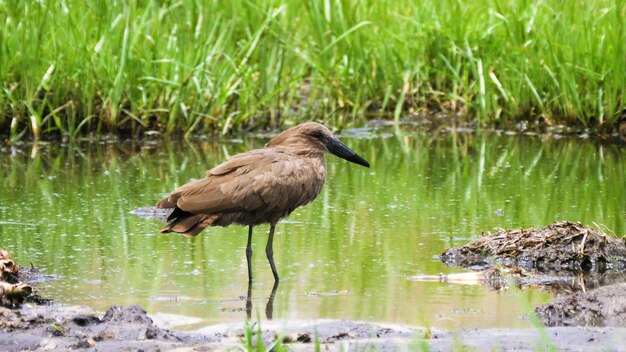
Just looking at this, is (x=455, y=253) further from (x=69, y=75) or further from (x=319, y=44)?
(x=319, y=44)

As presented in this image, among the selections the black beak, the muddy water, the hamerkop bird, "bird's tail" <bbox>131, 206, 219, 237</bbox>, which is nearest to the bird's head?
the black beak

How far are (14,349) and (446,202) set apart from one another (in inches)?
159

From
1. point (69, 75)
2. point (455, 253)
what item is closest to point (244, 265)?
point (455, 253)

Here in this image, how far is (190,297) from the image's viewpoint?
551cm

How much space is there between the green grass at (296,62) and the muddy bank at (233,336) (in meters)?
5.35

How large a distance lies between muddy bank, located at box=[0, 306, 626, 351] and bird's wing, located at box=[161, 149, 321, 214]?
1079 mm

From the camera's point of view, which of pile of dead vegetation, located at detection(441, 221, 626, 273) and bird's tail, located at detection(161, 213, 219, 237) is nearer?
bird's tail, located at detection(161, 213, 219, 237)

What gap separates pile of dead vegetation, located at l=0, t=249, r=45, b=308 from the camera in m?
5.24

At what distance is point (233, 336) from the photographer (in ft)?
15.3

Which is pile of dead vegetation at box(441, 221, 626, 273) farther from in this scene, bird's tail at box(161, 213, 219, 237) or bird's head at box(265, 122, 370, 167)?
bird's tail at box(161, 213, 219, 237)

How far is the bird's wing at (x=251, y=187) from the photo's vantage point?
5.88 metres

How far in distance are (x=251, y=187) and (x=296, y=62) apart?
5844 mm

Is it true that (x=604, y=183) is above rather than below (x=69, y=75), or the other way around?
below

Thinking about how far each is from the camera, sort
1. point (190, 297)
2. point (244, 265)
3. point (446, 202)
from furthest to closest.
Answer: point (446, 202) → point (244, 265) → point (190, 297)
